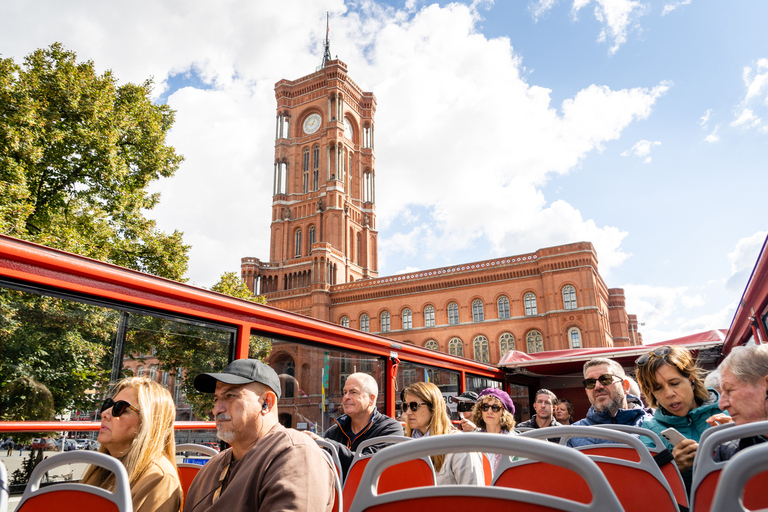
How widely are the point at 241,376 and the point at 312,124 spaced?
157ft

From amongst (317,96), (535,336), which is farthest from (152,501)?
(317,96)

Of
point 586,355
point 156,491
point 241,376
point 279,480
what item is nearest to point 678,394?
point 279,480

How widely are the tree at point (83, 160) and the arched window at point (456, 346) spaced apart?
73.1 ft

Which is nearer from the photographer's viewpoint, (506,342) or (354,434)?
(354,434)

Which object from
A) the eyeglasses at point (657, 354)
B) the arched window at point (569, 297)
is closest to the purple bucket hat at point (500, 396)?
the eyeglasses at point (657, 354)

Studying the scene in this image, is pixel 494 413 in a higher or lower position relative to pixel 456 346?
lower

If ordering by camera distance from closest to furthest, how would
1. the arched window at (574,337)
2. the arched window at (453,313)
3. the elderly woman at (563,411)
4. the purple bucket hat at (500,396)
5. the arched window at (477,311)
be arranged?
the purple bucket hat at (500,396) → the elderly woman at (563,411) → the arched window at (574,337) → the arched window at (477,311) → the arched window at (453,313)

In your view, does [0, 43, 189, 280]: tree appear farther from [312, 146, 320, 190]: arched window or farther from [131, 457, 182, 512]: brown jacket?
[312, 146, 320, 190]: arched window

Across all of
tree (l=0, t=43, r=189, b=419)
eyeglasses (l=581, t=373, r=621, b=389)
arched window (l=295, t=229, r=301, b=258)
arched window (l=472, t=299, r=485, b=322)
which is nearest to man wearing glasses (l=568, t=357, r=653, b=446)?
eyeglasses (l=581, t=373, r=621, b=389)

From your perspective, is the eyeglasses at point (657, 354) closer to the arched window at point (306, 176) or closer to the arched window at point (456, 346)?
the arched window at point (456, 346)

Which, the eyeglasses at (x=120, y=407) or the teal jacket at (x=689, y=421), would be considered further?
the teal jacket at (x=689, y=421)

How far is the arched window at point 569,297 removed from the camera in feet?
95.9

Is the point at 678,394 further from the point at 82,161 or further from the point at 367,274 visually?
the point at 367,274

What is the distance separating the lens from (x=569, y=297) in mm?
29453
